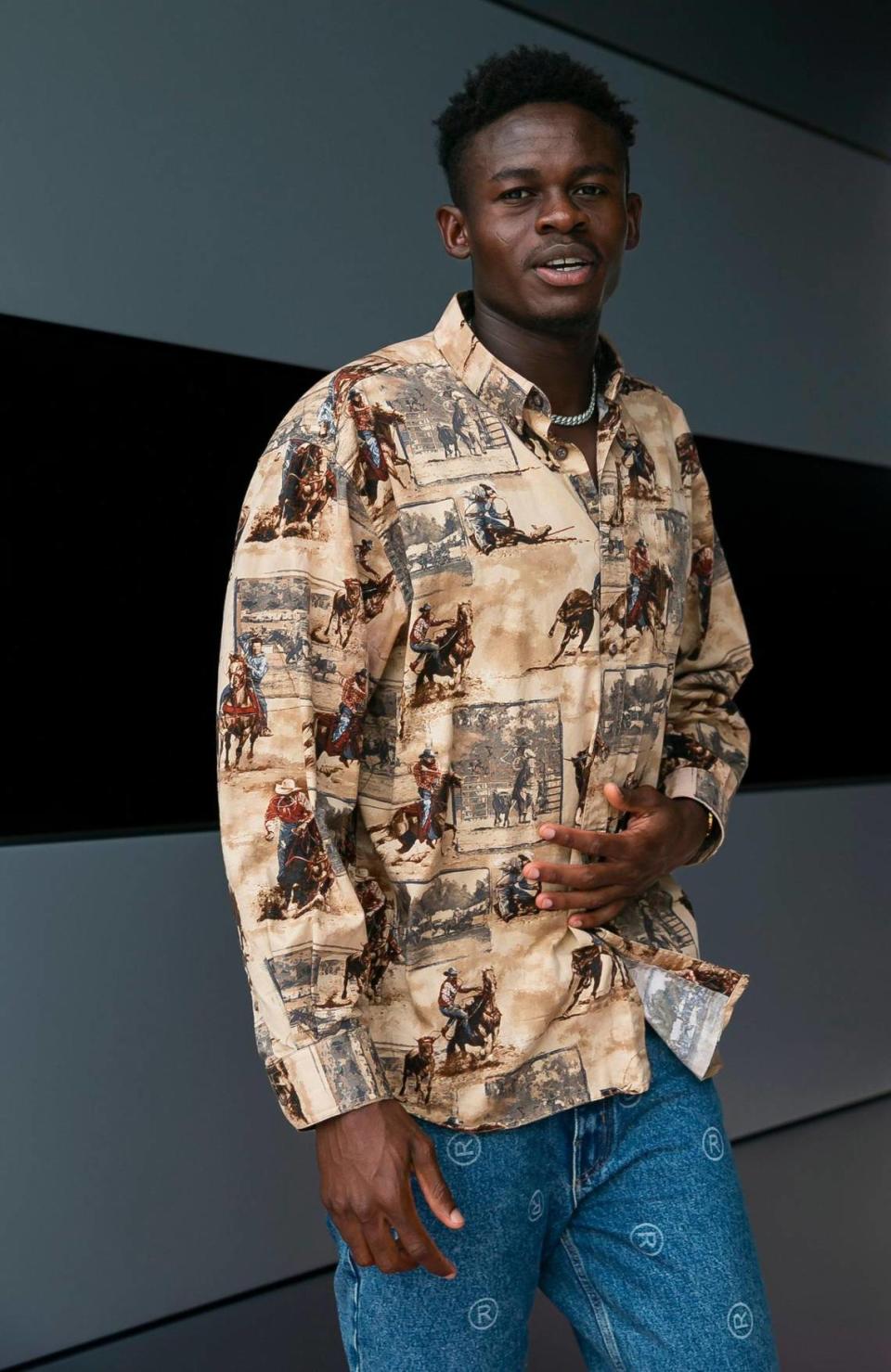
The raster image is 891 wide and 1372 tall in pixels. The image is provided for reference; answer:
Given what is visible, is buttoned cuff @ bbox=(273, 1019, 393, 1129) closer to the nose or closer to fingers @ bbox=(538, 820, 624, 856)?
fingers @ bbox=(538, 820, 624, 856)

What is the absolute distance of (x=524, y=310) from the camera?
1508 mm

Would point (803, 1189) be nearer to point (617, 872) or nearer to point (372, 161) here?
point (617, 872)

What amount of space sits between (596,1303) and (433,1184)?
305 millimetres

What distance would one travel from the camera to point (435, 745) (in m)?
1.38

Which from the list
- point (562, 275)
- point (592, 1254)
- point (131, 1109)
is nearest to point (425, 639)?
point (562, 275)

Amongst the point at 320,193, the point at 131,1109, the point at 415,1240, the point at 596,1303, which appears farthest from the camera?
the point at 320,193

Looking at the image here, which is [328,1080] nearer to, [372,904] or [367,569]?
[372,904]

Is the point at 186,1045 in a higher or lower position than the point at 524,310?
lower

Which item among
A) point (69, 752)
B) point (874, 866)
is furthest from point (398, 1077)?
point (874, 866)

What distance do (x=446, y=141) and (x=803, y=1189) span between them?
273 cm

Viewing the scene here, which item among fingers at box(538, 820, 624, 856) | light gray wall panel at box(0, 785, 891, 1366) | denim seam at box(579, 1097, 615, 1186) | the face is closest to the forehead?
the face

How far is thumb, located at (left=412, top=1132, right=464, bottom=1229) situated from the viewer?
1218 mm

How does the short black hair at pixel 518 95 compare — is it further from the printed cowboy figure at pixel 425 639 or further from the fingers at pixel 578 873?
the fingers at pixel 578 873

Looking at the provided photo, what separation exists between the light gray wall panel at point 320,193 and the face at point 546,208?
3.79 ft
